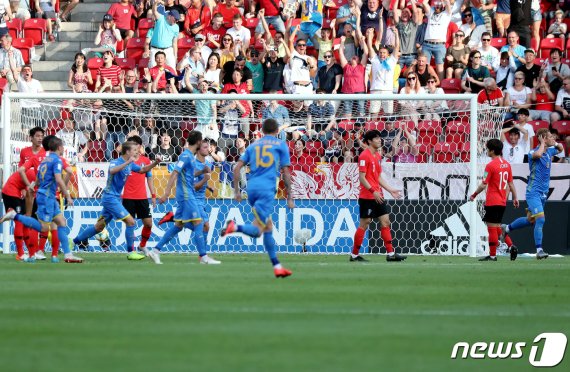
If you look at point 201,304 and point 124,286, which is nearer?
point 201,304

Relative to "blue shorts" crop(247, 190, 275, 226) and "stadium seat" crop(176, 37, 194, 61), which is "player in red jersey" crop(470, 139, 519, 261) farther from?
"stadium seat" crop(176, 37, 194, 61)

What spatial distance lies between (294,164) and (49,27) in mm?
9632

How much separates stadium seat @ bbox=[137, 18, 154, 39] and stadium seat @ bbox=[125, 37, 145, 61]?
29cm

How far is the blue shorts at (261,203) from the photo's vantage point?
44.6 ft

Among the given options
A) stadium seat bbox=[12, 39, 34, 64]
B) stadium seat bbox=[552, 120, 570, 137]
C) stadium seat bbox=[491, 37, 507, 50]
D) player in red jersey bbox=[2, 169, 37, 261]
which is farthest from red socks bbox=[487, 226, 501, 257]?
stadium seat bbox=[12, 39, 34, 64]

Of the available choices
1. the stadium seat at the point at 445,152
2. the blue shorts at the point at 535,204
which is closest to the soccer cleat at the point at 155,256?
the blue shorts at the point at 535,204

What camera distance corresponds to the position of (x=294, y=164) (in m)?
22.0

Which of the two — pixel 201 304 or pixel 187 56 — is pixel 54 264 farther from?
pixel 187 56

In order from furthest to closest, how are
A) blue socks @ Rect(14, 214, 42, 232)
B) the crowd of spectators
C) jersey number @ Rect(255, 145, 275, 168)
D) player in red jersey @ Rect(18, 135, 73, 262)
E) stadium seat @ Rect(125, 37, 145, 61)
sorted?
stadium seat @ Rect(125, 37, 145, 61) < the crowd of spectators < player in red jersey @ Rect(18, 135, 73, 262) < blue socks @ Rect(14, 214, 42, 232) < jersey number @ Rect(255, 145, 275, 168)

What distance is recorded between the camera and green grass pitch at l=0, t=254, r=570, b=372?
23.8ft

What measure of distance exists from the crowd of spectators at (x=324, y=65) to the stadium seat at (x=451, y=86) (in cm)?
2

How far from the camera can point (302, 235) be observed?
2119cm

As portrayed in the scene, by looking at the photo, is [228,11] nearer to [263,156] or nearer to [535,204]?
[535,204]

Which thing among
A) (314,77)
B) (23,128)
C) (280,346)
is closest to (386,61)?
(314,77)
